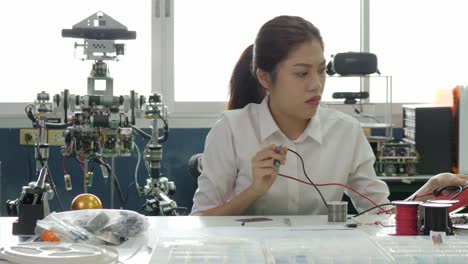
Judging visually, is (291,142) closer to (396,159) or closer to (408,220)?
(408,220)

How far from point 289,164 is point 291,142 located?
8 centimetres

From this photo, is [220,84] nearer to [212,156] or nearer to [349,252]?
[212,156]

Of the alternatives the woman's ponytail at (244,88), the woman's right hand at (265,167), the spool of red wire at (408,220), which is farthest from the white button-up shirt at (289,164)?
the spool of red wire at (408,220)

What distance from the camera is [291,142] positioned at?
227 centimetres

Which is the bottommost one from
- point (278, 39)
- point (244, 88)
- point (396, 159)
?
point (396, 159)

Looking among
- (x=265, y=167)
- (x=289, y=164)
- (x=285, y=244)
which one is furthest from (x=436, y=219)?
(x=289, y=164)

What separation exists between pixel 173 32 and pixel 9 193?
1.34 m

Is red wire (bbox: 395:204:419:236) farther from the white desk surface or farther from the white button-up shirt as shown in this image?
the white button-up shirt

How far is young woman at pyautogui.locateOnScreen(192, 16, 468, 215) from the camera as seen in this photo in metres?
2.22

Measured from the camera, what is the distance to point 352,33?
443 cm

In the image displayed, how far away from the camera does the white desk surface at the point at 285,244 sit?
1.37 meters

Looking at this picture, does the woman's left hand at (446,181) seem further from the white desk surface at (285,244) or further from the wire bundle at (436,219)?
the wire bundle at (436,219)

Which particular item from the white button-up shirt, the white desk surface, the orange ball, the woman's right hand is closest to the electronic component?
the white button-up shirt

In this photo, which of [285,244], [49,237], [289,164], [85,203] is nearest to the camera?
[285,244]
